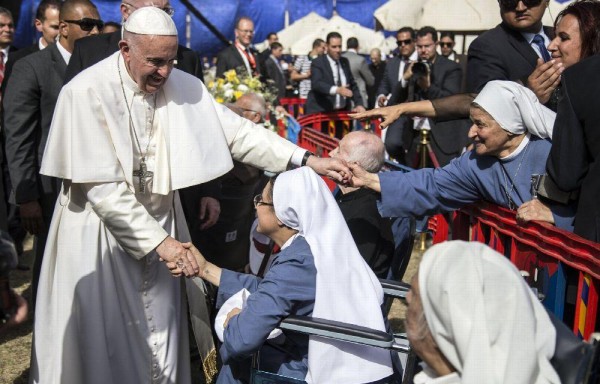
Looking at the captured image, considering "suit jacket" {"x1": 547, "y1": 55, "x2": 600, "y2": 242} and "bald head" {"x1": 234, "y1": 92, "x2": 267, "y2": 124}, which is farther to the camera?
"bald head" {"x1": 234, "y1": 92, "x2": 267, "y2": 124}

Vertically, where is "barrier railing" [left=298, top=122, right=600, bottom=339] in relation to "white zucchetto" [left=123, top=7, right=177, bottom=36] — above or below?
below

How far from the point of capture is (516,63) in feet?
16.5

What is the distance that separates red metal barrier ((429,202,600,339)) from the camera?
332cm

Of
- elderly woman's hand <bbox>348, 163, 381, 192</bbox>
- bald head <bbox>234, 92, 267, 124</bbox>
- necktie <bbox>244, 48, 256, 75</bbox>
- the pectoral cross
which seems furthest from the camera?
necktie <bbox>244, 48, 256, 75</bbox>

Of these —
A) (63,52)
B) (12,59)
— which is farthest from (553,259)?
(12,59)

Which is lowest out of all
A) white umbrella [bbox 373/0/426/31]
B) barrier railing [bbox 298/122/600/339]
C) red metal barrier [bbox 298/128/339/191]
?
red metal barrier [bbox 298/128/339/191]

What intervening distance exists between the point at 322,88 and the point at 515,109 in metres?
9.76

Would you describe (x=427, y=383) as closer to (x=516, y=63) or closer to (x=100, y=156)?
(x=100, y=156)

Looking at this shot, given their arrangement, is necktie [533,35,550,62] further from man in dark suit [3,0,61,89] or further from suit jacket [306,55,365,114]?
suit jacket [306,55,365,114]

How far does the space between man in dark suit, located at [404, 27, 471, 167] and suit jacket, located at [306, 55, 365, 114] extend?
12.2ft

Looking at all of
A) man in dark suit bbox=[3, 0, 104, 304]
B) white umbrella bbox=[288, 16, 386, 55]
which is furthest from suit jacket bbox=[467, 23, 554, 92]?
white umbrella bbox=[288, 16, 386, 55]

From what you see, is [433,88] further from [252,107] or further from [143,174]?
[143,174]

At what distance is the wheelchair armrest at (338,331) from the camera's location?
320 centimetres

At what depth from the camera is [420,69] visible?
9062 millimetres
